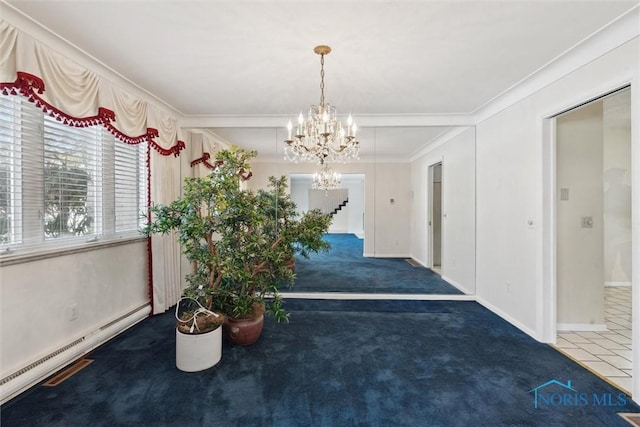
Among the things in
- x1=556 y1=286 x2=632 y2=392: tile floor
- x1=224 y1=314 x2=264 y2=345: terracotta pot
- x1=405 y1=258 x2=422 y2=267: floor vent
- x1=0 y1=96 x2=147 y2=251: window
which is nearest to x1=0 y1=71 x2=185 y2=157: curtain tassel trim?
x1=0 y1=96 x2=147 y2=251: window

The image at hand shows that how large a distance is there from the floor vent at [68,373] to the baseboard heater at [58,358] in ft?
0.16

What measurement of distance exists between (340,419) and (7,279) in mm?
2377

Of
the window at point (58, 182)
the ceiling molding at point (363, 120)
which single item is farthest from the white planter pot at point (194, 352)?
the ceiling molding at point (363, 120)

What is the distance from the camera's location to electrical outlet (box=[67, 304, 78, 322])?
2.36 m

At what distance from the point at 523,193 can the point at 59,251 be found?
14.1 feet

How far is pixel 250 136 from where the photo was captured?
14.1 feet

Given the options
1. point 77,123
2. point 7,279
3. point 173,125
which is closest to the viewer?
point 7,279

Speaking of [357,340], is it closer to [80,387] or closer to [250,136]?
[80,387]

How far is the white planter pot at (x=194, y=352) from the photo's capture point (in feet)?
7.47

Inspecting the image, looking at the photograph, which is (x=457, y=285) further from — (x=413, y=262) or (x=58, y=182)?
(x=58, y=182)

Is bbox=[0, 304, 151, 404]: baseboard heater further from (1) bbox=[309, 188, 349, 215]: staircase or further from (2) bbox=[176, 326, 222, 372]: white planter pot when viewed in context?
(1) bbox=[309, 188, 349, 215]: staircase

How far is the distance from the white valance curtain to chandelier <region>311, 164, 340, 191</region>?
185 cm

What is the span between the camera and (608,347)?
2.65m

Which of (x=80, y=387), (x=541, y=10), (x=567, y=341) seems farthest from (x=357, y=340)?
(x=541, y=10)
